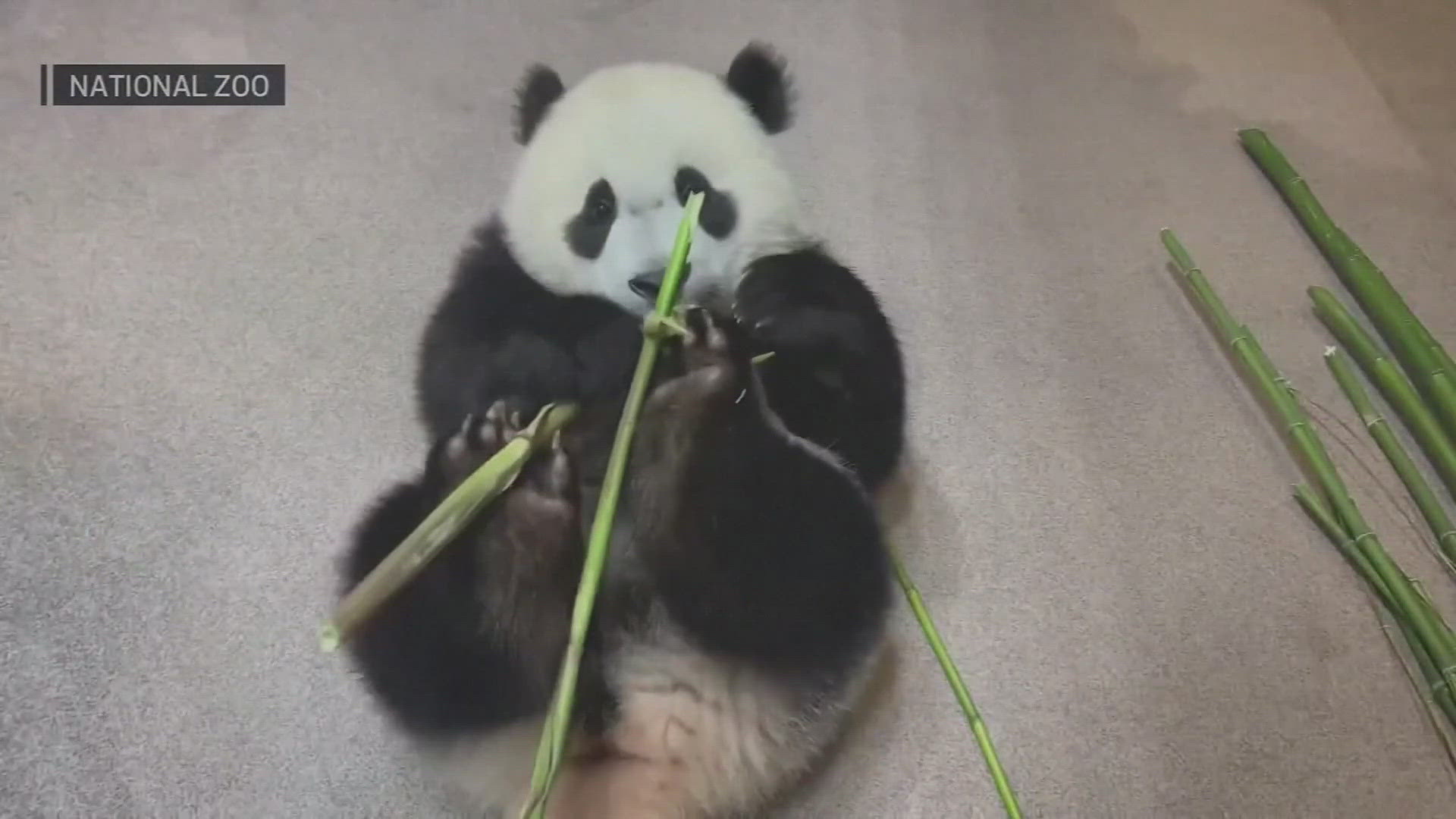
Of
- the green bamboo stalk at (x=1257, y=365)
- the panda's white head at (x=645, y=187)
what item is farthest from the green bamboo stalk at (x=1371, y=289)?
the panda's white head at (x=645, y=187)

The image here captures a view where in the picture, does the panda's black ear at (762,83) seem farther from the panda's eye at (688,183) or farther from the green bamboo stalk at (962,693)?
the green bamboo stalk at (962,693)

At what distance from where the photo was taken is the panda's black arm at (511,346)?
3.38 ft

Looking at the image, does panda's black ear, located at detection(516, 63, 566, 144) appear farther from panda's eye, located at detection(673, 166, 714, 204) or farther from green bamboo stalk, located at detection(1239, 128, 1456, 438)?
green bamboo stalk, located at detection(1239, 128, 1456, 438)

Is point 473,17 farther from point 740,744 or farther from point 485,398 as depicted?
point 740,744

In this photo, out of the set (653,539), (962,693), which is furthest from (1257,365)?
(653,539)

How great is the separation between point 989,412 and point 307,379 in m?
0.78

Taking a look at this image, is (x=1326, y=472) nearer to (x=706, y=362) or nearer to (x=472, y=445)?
(x=706, y=362)

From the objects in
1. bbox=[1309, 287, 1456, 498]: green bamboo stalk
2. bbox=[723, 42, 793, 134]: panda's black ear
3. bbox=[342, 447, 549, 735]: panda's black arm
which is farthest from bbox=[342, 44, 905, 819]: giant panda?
bbox=[1309, 287, 1456, 498]: green bamboo stalk

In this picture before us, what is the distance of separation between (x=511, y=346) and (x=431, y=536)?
0.26m

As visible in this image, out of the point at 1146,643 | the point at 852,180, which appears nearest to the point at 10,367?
the point at 852,180

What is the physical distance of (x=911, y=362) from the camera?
4.54 feet

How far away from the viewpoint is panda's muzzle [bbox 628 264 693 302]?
102 cm

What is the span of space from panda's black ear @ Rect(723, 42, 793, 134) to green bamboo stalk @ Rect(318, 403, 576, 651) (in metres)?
0.42

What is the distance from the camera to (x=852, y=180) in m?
1.57
